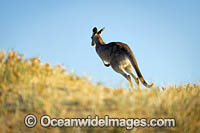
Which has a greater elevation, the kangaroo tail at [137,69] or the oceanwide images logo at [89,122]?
the kangaroo tail at [137,69]

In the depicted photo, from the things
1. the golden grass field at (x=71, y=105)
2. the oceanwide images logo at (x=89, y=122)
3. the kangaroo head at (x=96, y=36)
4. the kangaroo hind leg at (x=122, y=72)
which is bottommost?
the oceanwide images logo at (x=89, y=122)

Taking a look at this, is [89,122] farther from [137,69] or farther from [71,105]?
[137,69]

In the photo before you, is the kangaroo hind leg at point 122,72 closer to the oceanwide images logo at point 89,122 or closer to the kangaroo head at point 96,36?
the kangaroo head at point 96,36

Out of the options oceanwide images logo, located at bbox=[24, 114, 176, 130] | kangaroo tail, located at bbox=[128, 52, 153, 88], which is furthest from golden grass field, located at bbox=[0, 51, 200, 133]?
kangaroo tail, located at bbox=[128, 52, 153, 88]

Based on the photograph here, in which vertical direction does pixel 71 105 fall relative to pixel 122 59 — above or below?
below

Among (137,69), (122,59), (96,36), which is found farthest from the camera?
(96,36)

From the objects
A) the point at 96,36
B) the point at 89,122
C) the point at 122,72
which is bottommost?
the point at 89,122

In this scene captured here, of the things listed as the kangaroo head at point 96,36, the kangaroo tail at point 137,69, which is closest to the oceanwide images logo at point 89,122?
the kangaroo tail at point 137,69

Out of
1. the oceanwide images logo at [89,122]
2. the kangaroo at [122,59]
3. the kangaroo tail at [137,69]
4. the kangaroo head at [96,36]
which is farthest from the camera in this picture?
the kangaroo head at [96,36]

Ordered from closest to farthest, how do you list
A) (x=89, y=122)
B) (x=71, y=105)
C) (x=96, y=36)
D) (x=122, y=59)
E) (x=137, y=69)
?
(x=89, y=122) → (x=71, y=105) → (x=137, y=69) → (x=122, y=59) → (x=96, y=36)

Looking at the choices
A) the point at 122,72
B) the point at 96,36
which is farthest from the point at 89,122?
the point at 96,36

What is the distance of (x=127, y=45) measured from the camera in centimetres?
982

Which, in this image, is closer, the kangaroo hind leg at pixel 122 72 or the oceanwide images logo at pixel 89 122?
the oceanwide images logo at pixel 89 122

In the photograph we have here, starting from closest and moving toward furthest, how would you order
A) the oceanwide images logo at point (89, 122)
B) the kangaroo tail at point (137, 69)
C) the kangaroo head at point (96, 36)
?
the oceanwide images logo at point (89, 122) < the kangaroo tail at point (137, 69) < the kangaroo head at point (96, 36)
